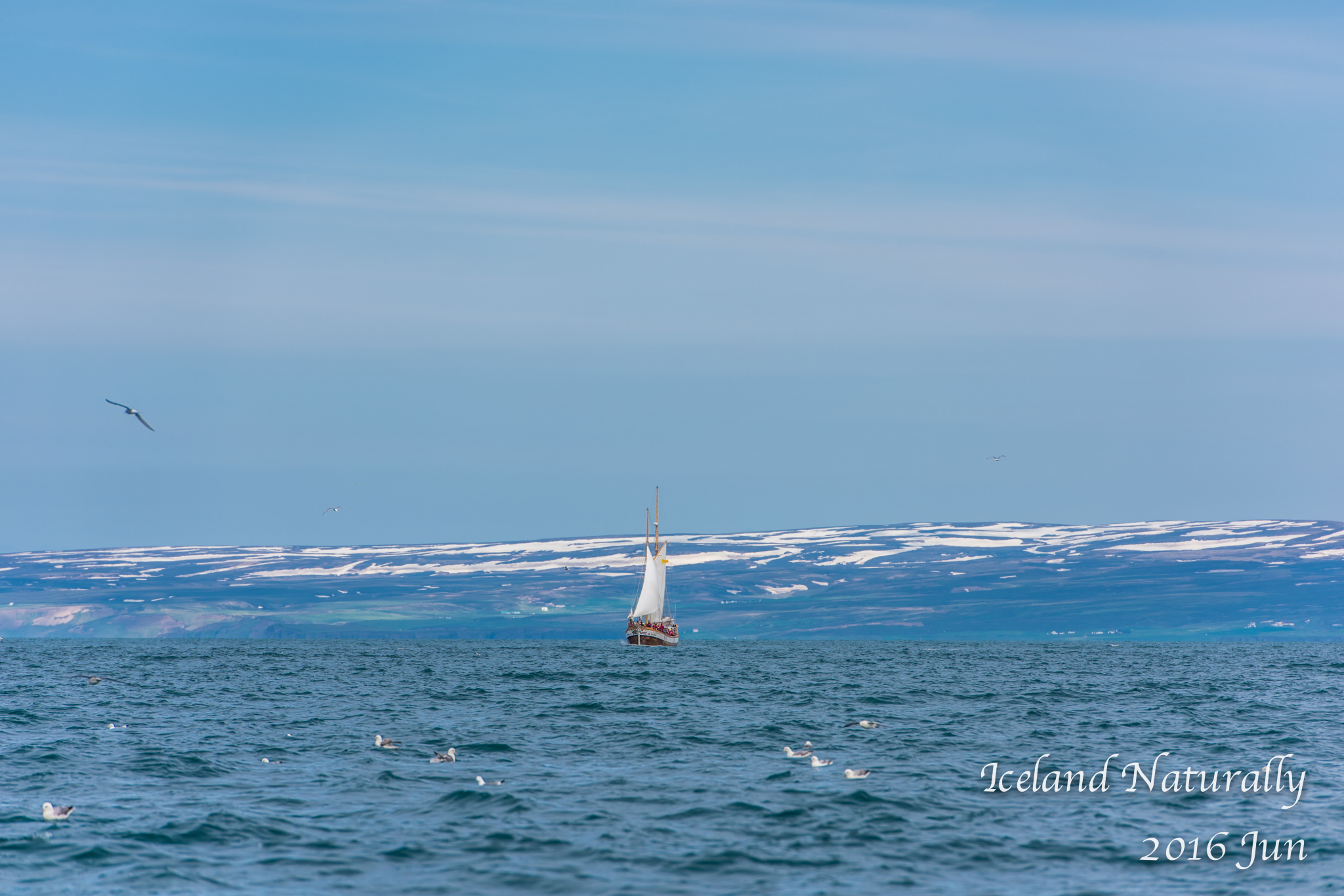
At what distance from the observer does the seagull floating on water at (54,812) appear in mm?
30016

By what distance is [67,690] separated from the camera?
7538 centimetres

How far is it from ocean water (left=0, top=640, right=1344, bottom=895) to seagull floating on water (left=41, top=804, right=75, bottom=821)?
8.3 inches

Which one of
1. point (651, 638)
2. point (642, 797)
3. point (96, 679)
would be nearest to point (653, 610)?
point (651, 638)

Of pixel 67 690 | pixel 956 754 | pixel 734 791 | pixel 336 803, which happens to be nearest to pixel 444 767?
pixel 336 803

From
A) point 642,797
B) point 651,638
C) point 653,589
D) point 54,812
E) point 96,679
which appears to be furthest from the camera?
point 651,638

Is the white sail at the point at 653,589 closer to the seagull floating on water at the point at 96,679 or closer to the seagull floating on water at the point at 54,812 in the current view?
the seagull floating on water at the point at 96,679

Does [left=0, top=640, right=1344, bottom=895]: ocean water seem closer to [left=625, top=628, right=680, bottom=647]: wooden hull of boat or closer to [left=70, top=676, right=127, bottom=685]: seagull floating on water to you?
[left=70, top=676, right=127, bottom=685]: seagull floating on water

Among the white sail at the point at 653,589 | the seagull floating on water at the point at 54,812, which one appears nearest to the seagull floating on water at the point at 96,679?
the seagull floating on water at the point at 54,812

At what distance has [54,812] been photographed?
30281mm

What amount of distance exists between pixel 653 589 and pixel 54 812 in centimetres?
15362

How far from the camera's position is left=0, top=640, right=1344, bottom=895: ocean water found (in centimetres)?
2558

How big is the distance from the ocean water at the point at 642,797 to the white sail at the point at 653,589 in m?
109

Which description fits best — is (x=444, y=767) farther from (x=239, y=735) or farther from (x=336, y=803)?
(x=239, y=735)

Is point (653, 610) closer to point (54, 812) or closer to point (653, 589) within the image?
point (653, 589)
